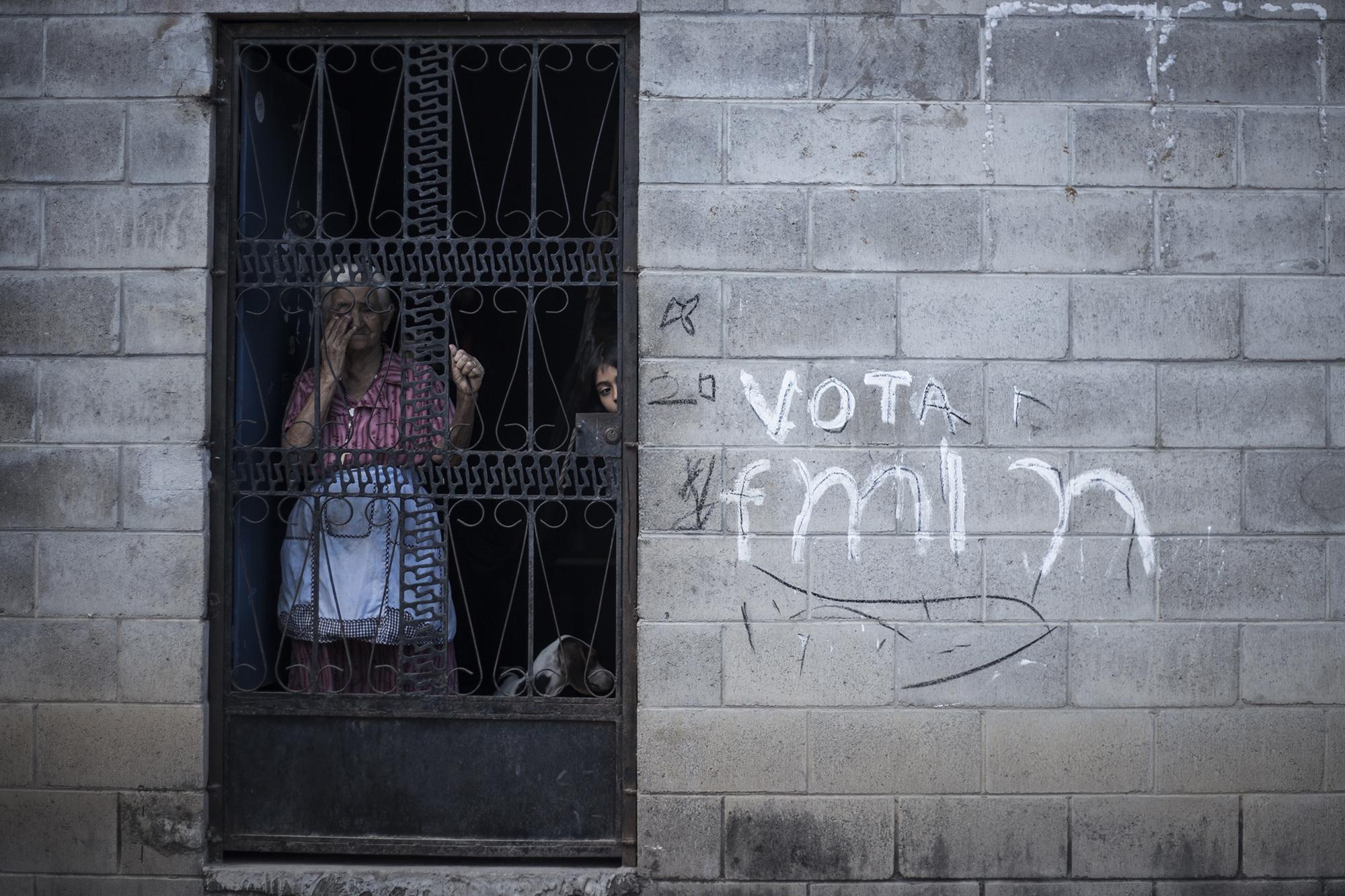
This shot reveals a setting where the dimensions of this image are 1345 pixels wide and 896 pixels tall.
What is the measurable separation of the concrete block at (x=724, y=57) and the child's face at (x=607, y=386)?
3.07ft

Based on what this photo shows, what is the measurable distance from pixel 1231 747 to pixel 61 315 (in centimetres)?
408

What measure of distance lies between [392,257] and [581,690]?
161 cm

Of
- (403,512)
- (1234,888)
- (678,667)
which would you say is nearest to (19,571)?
(403,512)

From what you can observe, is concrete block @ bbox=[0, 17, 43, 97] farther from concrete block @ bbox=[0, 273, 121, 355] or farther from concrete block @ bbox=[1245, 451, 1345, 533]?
concrete block @ bbox=[1245, 451, 1345, 533]

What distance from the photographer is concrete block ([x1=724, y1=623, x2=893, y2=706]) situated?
3602 millimetres

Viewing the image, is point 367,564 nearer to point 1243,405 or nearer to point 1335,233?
point 1243,405

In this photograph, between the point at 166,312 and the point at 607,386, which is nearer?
the point at 166,312

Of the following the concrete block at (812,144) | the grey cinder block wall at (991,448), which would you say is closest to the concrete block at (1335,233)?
the grey cinder block wall at (991,448)

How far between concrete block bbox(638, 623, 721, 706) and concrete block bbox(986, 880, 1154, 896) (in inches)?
43.1

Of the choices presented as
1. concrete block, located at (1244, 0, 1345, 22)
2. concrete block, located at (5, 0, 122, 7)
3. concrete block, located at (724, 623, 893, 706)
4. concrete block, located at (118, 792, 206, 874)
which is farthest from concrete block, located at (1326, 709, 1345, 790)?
concrete block, located at (5, 0, 122, 7)

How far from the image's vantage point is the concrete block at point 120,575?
3676 mm

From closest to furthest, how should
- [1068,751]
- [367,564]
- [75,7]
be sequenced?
[1068,751], [75,7], [367,564]

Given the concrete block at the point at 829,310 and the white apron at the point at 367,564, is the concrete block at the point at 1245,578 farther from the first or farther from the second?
the white apron at the point at 367,564

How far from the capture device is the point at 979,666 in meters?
3.60
